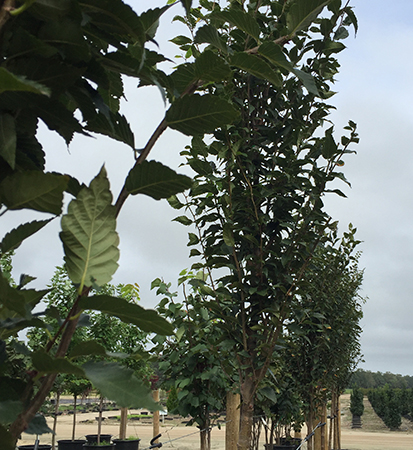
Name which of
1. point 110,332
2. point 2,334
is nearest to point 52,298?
point 110,332

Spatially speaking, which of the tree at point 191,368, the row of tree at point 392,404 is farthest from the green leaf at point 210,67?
the row of tree at point 392,404

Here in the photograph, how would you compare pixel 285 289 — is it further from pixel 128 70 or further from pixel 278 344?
pixel 128 70

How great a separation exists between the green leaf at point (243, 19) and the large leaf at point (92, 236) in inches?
19.8

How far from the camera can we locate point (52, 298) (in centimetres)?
946

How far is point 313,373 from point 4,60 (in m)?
7.84

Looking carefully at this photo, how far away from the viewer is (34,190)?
496 millimetres

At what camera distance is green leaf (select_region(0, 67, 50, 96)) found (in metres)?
0.41

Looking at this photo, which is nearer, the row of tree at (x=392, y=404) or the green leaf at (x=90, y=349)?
the green leaf at (x=90, y=349)

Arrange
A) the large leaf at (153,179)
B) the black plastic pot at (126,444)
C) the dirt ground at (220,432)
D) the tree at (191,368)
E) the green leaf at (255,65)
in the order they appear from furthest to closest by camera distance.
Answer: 1. the dirt ground at (220,432)
2. the black plastic pot at (126,444)
3. the tree at (191,368)
4. the green leaf at (255,65)
5. the large leaf at (153,179)

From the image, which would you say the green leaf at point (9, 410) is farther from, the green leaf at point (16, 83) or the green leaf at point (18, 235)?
the green leaf at point (16, 83)

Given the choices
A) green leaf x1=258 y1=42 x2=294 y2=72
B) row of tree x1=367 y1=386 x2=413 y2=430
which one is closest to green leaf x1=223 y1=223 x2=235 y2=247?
green leaf x1=258 y1=42 x2=294 y2=72

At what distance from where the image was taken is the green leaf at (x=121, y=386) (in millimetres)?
462

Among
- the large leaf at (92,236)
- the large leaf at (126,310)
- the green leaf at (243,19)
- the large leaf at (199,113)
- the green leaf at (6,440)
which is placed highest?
the green leaf at (243,19)

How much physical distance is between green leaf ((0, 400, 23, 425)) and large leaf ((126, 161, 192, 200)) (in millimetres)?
286
